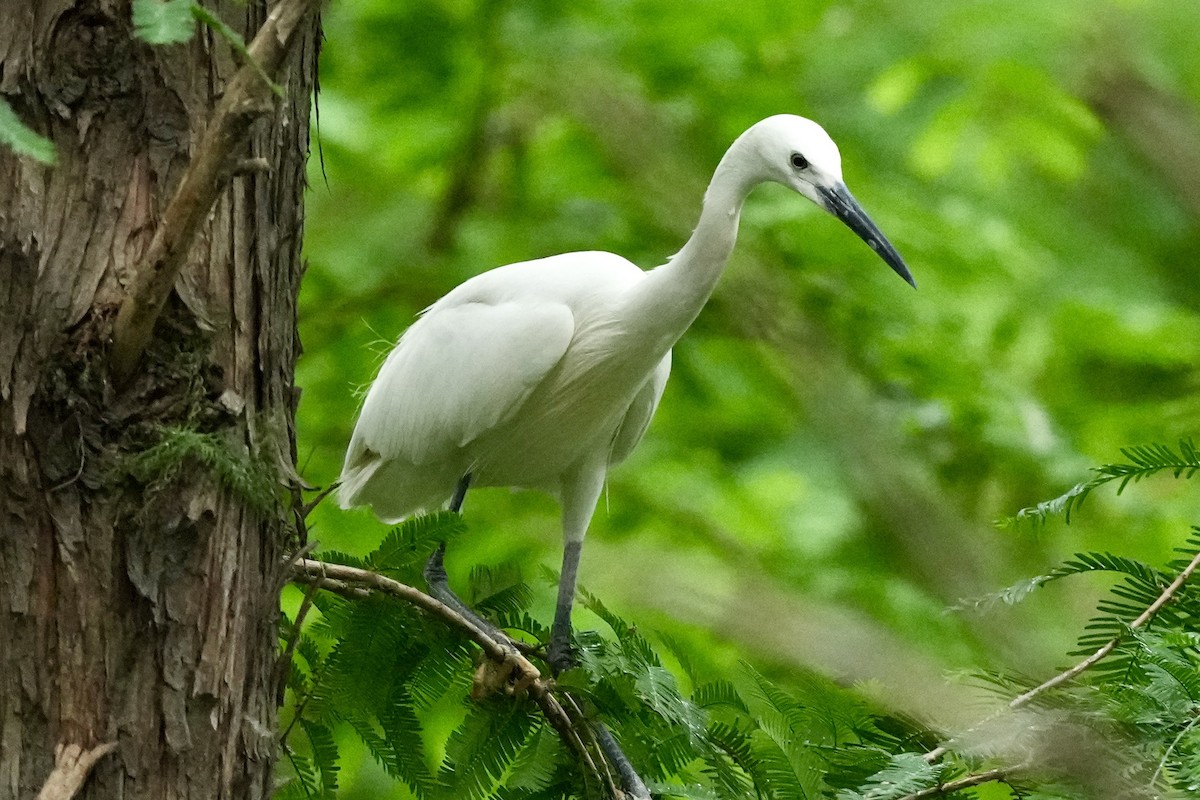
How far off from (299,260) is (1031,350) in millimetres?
3718

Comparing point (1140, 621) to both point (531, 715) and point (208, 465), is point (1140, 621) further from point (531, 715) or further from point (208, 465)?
point (208, 465)

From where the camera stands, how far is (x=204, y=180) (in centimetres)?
149

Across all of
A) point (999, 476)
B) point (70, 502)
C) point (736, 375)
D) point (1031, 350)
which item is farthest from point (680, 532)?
point (70, 502)

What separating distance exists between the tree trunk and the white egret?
1.22 meters

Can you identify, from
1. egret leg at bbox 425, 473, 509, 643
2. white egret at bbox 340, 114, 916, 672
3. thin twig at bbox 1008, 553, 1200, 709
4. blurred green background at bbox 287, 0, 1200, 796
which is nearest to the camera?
thin twig at bbox 1008, 553, 1200, 709

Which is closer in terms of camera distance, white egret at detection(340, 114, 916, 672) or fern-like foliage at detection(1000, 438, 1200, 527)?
fern-like foliage at detection(1000, 438, 1200, 527)

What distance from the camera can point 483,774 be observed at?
2221 mm

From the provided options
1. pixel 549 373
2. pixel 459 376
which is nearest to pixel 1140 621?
pixel 549 373

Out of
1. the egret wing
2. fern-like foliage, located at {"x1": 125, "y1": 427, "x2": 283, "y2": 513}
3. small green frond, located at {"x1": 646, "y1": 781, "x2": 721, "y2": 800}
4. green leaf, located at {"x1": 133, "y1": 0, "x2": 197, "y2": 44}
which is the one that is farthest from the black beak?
green leaf, located at {"x1": 133, "y1": 0, "x2": 197, "y2": 44}

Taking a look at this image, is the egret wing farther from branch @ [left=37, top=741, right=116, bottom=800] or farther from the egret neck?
branch @ [left=37, top=741, right=116, bottom=800]

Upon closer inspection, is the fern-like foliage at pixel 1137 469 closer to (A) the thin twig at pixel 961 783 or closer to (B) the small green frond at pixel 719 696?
(A) the thin twig at pixel 961 783

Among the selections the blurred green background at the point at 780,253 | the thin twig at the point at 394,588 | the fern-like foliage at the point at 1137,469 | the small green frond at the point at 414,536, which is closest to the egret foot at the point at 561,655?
the thin twig at the point at 394,588

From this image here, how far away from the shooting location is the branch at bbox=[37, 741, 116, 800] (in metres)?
1.62

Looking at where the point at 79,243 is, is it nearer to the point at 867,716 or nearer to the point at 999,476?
the point at 867,716
